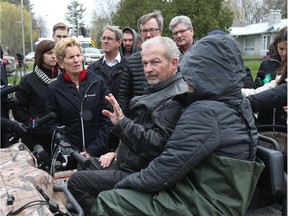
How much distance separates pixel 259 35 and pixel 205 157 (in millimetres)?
53770

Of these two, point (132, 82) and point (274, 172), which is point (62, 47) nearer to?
point (132, 82)

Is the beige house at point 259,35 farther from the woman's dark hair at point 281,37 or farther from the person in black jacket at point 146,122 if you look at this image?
the person in black jacket at point 146,122

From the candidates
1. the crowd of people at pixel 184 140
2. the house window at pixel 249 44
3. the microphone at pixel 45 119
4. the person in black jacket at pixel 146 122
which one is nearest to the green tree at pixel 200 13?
the crowd of people at pixel 184 140

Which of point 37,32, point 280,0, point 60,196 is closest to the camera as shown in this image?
point 60,196

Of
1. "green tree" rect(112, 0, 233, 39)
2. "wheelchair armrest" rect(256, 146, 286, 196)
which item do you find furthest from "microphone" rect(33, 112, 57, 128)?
"green tree" rect(112, 0, 233, 39)

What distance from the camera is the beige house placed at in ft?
158

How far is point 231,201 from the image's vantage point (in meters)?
1.97

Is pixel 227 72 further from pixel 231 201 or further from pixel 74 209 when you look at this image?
pixel 74 209

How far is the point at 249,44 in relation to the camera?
182ft

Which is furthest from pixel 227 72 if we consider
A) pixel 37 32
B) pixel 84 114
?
pixel 37 32

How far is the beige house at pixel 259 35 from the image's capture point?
48.1m

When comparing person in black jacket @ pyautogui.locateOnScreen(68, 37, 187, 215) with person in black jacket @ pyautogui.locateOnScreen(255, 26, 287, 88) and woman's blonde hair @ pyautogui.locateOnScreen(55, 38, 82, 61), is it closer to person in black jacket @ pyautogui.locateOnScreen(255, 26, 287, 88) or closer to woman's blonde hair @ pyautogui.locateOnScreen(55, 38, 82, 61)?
woman's blonde hair @ pyautogui.locateOnScreen(55, 38, 82, 61)

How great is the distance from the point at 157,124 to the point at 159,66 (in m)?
0.43

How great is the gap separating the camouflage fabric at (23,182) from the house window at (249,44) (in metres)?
54.9
